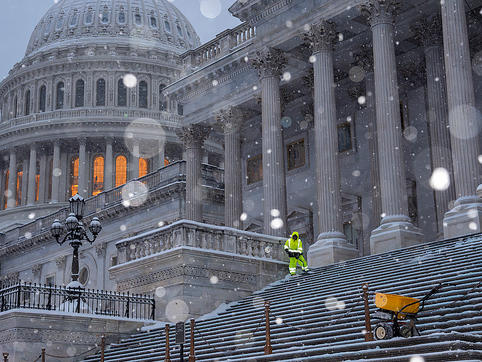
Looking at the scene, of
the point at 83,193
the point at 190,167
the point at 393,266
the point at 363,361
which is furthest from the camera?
the point at 83,193

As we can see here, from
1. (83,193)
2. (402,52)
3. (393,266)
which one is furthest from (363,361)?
(83,193)

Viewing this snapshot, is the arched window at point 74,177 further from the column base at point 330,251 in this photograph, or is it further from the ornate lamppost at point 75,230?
the column base at point 330,251

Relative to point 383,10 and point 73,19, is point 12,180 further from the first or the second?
point 383,10

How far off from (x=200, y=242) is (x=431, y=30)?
12.4m

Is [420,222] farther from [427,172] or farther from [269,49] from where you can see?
[269,49]

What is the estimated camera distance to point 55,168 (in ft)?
239

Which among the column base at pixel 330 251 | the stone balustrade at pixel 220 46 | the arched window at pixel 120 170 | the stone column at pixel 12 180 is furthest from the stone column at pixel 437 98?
the stone column at pixel 12 180

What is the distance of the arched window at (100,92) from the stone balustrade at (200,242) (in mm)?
53962

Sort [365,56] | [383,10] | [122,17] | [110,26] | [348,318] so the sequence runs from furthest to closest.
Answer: [122,17] < [110,26] < [365,56] < [383,10] < [348,318]

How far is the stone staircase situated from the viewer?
10758 millimetres

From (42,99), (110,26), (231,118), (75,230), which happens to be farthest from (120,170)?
(75,230)

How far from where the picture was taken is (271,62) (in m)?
29.1

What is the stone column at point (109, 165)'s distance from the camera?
7175 centimetres

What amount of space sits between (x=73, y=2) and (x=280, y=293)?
7652 cm
